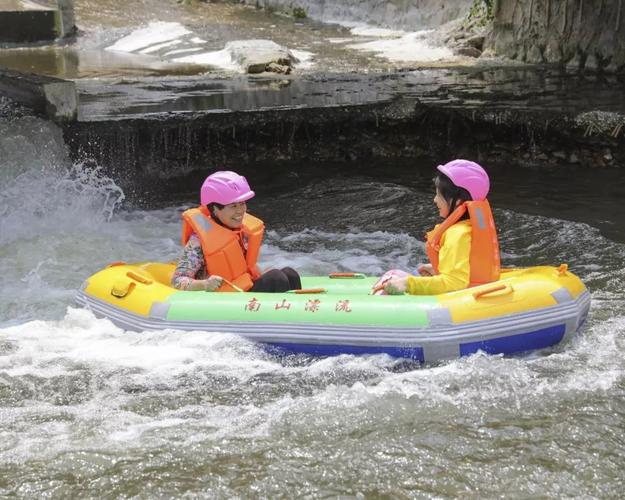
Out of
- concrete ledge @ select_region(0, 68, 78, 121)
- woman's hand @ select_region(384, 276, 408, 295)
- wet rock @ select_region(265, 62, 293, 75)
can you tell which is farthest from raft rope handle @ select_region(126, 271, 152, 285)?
wet rock @ select_region(265, 62, 293, 75)

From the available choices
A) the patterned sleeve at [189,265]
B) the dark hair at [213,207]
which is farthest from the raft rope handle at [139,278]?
the dark hair at [213,207]

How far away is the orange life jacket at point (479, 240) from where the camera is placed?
14.1 feet

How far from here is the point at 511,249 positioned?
6688 mm

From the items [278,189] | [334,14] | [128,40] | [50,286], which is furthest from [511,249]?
[334,14]

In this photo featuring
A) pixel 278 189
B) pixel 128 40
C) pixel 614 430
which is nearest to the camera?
pixel 614 430

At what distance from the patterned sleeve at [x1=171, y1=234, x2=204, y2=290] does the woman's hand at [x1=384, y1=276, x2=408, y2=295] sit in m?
1.07

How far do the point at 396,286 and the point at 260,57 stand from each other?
9.07 m

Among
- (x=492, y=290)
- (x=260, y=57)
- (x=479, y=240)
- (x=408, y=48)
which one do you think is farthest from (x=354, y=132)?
(x=408, y=48)

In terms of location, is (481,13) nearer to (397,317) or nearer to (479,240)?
(479,240)

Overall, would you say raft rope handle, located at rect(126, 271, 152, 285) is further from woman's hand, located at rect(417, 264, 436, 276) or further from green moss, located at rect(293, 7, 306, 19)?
green moss, located at rect(293, 7, 306, 19)

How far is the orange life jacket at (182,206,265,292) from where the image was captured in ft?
15.3

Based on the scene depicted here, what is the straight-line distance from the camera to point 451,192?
4.43 meters

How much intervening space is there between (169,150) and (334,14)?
40.5ft

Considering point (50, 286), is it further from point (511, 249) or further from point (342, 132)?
point (342, 132)
